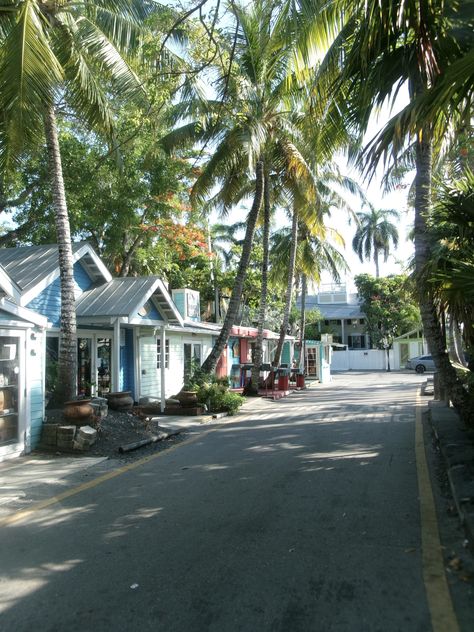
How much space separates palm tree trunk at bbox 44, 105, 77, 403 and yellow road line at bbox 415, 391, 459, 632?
706 centimetres

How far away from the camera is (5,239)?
69.8 ft

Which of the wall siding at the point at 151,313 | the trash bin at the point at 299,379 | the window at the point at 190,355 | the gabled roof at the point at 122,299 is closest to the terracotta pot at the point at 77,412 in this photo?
the gabled roof at the point at 122,299

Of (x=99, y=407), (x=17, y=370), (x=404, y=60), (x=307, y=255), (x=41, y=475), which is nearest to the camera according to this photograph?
(x=404, y=60)

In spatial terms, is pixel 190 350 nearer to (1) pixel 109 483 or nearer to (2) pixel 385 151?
(1) pixel 109 483

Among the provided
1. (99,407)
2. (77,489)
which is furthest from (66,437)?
(77,489)

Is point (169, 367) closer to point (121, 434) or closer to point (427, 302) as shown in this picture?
point (121, 434)

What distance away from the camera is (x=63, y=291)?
11125 millimetres

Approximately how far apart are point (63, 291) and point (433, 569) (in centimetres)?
890

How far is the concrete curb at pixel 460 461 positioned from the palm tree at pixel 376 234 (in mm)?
46707

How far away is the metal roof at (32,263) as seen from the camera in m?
13.5

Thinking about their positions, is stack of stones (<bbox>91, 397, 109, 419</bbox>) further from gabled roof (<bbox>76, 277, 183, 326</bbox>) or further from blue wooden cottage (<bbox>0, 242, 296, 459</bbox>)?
gabled roof (<bbox>76, 277, 183, 326</bbox>)

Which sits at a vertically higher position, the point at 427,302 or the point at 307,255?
the point at 307,255

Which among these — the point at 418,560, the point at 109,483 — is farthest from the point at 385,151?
the point at 109,483

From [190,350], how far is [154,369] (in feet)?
11.7
